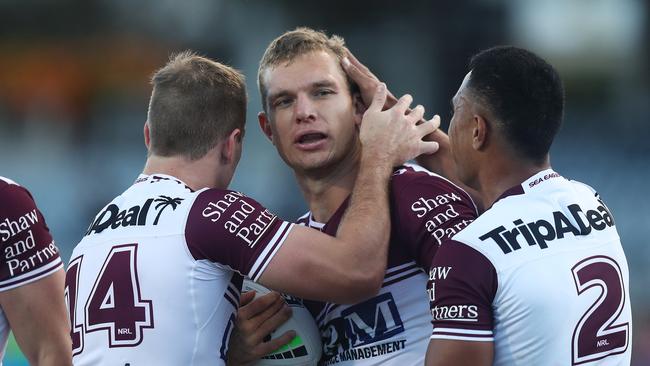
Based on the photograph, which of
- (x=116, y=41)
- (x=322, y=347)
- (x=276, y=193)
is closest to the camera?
(x=322, y=347)

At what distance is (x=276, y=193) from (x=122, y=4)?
4.01m

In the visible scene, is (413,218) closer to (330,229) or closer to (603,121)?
(330,229)

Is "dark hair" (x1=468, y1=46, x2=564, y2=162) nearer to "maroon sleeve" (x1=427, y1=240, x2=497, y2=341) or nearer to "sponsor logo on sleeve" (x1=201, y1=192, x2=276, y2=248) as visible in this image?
"maroon sleeve" (x1=427, y1=240, x2=497, y2=341)

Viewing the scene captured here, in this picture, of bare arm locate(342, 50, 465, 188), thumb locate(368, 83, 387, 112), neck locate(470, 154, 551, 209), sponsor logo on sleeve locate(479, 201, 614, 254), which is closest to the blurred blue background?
bare arm locate(342, 50, 465, 188)

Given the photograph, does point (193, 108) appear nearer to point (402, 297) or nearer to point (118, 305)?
point (118, 305)

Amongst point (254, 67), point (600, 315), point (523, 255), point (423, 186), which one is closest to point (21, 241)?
point (423, 186)

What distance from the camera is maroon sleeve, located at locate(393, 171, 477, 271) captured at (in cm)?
429

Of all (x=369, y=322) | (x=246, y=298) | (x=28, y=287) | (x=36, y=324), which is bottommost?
(x=36, y=324)

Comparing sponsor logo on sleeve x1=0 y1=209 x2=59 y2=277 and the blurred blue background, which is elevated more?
the blurred blue background

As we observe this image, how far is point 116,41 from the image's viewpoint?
15125 mm

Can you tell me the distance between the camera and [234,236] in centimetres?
411

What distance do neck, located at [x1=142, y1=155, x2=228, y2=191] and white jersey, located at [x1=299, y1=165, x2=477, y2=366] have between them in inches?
30.5

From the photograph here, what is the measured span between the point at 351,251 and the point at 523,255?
741mm

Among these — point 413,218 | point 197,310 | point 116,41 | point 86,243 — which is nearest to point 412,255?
point 413,218
